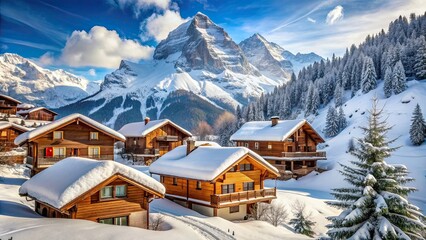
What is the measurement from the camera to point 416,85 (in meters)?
83.1

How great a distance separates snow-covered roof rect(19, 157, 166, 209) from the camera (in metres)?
20.0

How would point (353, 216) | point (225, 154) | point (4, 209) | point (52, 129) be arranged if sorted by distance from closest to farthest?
point (353, 216), point (4, 209), point (225, 154), point (52, 129)

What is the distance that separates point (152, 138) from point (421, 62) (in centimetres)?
6701

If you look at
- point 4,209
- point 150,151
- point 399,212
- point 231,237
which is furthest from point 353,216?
point 150,151

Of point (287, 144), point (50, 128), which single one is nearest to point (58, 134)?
point (50, 128)

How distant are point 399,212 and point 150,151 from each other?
4616cm

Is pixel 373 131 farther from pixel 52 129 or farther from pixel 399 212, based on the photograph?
pixel 52 129

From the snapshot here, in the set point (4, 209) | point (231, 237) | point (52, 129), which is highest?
point (52, 129)

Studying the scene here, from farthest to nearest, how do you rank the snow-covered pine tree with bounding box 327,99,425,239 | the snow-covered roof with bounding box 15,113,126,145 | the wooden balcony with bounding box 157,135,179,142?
the wooden balcony with bounding box 157,135,179,142 → the snow-covered roof with bounding box 15,113,126,145 → the snow-covered pine tree with bounding box 327,99,425,239

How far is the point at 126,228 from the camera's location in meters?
20.2

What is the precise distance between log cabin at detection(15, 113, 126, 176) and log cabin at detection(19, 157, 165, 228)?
39.1 feet

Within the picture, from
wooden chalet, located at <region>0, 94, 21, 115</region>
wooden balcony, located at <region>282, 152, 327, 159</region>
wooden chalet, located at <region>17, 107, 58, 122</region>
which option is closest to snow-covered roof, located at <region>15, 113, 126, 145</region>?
wooden balcony, located at <region>282, 152, 327, 159</region>

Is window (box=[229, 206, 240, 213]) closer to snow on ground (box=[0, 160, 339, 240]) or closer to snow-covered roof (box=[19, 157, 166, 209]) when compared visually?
snow on ground (box=[0, 160, 339, 240])

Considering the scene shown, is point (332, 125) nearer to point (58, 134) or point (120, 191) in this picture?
point (58, 134)
